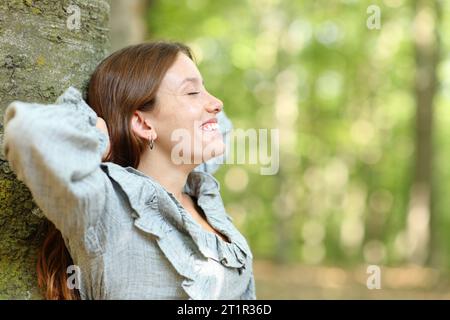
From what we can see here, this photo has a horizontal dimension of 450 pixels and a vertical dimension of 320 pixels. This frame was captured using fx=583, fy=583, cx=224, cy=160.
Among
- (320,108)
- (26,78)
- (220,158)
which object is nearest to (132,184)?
(26,78)

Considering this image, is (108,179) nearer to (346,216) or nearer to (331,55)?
(331,55)

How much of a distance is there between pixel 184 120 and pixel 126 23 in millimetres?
3850

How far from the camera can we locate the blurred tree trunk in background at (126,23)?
19.1 ft

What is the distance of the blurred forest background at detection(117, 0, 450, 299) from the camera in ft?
32.2

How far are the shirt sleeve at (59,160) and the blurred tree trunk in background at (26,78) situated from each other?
1.47ft

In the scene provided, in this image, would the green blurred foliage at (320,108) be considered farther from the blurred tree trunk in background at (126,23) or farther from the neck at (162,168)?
the neck at (162,168)

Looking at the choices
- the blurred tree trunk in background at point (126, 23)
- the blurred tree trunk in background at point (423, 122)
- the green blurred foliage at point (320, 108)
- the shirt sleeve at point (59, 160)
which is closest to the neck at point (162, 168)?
the shirt sleeve at point (59, 160)

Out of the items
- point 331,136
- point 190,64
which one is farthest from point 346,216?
point 190,64

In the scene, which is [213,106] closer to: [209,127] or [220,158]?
[209,127]

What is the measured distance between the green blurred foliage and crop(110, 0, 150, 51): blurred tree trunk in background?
0.41m

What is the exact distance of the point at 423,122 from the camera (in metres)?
9.84

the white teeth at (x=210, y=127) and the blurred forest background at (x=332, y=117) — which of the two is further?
the blurred forest background at (x=332, y=117)

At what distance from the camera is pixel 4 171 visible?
223 cm

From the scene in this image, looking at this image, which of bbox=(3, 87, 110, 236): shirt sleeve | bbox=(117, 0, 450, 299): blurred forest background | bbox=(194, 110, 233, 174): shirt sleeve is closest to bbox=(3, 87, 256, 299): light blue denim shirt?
bbox=(3, 87, 110, 236): shirt sleeve
